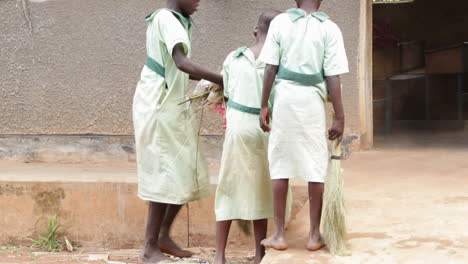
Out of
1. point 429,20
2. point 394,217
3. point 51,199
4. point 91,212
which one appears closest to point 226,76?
point 394,217

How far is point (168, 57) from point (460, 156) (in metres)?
3.58

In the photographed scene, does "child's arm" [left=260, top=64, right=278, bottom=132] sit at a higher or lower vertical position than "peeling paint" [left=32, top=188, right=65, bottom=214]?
higher

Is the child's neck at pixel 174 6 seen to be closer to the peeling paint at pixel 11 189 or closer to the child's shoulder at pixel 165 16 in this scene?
the child's shoulder at pixel 165 16

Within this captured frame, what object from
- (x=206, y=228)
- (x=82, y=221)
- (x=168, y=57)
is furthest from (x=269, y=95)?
(x=82, y=221)

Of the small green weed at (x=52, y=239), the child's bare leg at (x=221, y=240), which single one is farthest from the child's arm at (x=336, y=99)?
the small green weed at (x=52, y=239)

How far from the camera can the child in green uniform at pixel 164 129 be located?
4828 mm

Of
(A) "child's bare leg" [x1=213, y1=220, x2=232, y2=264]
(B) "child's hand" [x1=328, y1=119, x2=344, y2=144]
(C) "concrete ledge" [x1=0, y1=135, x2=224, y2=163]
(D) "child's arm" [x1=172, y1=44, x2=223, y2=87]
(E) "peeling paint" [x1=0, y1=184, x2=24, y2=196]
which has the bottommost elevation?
(A) "child's bare leg" [x1=213, y1=220, x2=232, y2=264]

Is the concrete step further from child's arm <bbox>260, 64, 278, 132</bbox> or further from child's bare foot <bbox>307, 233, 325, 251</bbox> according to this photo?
child's arm <bbox>260, 64, 278, 132</bbox>

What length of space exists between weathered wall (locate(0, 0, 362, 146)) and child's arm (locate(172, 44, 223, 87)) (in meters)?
2.77

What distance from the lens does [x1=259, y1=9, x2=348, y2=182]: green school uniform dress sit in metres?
4.20

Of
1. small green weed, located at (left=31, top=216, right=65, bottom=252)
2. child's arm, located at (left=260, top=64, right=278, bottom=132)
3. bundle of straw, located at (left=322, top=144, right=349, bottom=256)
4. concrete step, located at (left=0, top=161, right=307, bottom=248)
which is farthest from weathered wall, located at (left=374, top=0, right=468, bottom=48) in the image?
child's arm, located at (left=260, top=64, right=278, bottom=132)

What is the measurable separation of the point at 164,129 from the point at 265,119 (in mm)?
834

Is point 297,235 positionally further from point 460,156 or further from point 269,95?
point 460,156

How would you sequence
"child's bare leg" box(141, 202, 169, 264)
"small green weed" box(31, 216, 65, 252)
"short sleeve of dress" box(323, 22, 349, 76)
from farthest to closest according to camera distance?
"small green weed" box(31, 216, 65, 252) < "child's bare leg" box(141, 202, 169, 264) < "short sleeve of dress" box(323, 22, 349, 76)
